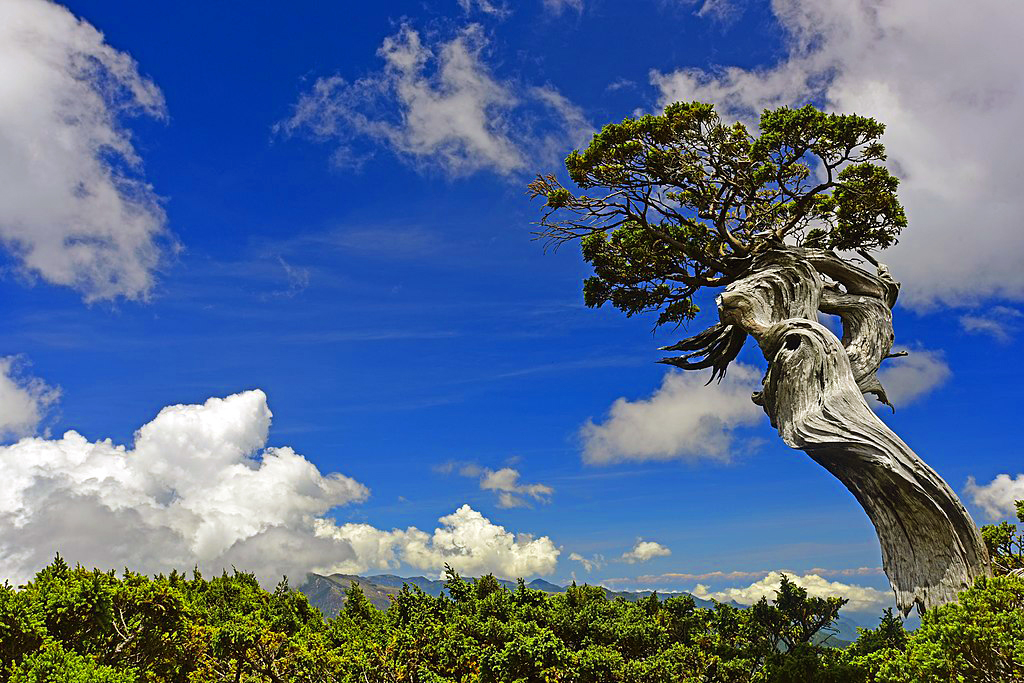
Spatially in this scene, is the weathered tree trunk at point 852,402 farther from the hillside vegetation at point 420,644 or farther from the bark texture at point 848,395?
the hillside vegetation at point 420,644

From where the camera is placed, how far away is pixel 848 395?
Result: 11469 millimetres

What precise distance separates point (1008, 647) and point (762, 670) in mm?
7425

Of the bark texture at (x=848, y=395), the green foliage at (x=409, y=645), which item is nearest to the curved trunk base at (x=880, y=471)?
A: the bark texture at (x=848, y=395)

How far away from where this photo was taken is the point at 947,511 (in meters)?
10.4

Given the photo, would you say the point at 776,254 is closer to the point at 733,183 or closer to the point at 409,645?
the point at 733,183

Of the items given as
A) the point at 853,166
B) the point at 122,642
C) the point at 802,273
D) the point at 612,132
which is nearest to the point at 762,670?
the point at 802,273

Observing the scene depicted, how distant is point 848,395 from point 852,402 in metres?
0.15

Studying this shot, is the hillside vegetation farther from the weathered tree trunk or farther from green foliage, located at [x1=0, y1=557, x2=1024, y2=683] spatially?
the weathered tree trunk

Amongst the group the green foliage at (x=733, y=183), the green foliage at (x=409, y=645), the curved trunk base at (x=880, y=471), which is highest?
the green foliage at (x=733, y=183)

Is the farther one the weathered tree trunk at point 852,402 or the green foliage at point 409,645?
the green foliage at point 409,645

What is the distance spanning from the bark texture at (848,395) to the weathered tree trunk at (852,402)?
17mm

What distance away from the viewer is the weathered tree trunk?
10438 millimetres

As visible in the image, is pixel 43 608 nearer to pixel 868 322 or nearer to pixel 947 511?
pixel 947 511

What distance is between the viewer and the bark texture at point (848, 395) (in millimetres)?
10438
